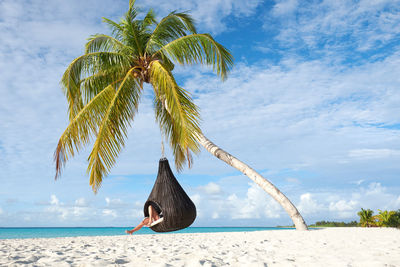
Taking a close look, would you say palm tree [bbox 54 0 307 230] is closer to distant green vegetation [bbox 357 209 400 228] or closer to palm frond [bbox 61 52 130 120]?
palm frond [bbox 61 52 130 120]

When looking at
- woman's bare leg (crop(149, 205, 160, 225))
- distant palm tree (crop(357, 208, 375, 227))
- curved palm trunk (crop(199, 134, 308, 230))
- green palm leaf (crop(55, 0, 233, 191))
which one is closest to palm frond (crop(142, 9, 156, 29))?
green palm leaf (crop(55, 0, 233, 191))

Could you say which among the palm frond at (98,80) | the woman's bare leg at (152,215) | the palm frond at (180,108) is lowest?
the woman's bare leg at (152,215)

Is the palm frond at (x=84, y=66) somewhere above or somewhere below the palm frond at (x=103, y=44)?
below

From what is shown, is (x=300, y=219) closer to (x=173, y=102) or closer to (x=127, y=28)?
(x=173, y=102)

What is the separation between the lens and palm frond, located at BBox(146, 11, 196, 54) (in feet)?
25.9

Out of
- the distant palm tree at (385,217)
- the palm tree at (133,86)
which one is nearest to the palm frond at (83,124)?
the palm tree at (133,86)

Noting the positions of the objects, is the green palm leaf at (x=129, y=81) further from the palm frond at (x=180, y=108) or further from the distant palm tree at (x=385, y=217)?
the distant palm tree at (x=385, y=217)

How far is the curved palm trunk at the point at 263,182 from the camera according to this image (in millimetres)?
7922

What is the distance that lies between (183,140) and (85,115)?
230cm

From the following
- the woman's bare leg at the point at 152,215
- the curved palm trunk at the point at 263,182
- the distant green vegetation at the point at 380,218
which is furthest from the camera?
the distant green vegetation at the point at 380,218

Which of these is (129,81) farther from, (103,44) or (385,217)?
(385,217)

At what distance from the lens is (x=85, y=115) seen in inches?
265

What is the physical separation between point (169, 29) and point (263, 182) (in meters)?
4.42

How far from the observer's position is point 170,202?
6.06 metres
